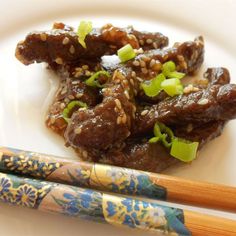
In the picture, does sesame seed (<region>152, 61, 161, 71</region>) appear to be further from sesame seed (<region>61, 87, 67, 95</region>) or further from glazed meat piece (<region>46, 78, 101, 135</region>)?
sesame seed (<region>61, 87, 67, 95</region>)

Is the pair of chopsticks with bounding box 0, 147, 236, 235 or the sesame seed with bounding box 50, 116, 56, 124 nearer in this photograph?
the pair of chopsticks with bounding box 0, 147, 236, 235

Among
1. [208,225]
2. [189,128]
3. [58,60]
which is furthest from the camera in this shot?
[58,60]

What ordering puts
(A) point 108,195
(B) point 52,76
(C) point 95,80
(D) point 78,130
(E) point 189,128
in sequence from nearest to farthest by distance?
(A) point 108,195 → (D) point 78,130 → (E) point 189,128 → (C) point 95,80 → (B) point 52,76

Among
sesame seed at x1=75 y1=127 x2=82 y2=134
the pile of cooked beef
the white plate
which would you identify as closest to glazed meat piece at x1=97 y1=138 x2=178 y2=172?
the pile of cooked beef

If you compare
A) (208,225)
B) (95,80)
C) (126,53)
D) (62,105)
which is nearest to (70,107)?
(62,105)

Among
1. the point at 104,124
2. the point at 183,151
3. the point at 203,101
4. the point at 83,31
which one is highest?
the point at 83,31

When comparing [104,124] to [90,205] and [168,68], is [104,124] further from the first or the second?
[168,68]

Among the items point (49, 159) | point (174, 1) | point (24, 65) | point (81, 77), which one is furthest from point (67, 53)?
point (174, 1)

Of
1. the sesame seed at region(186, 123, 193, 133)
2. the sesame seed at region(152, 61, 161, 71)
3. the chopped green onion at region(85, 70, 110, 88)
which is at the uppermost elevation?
the sesame seed at region(152, 61, 161, 71)
